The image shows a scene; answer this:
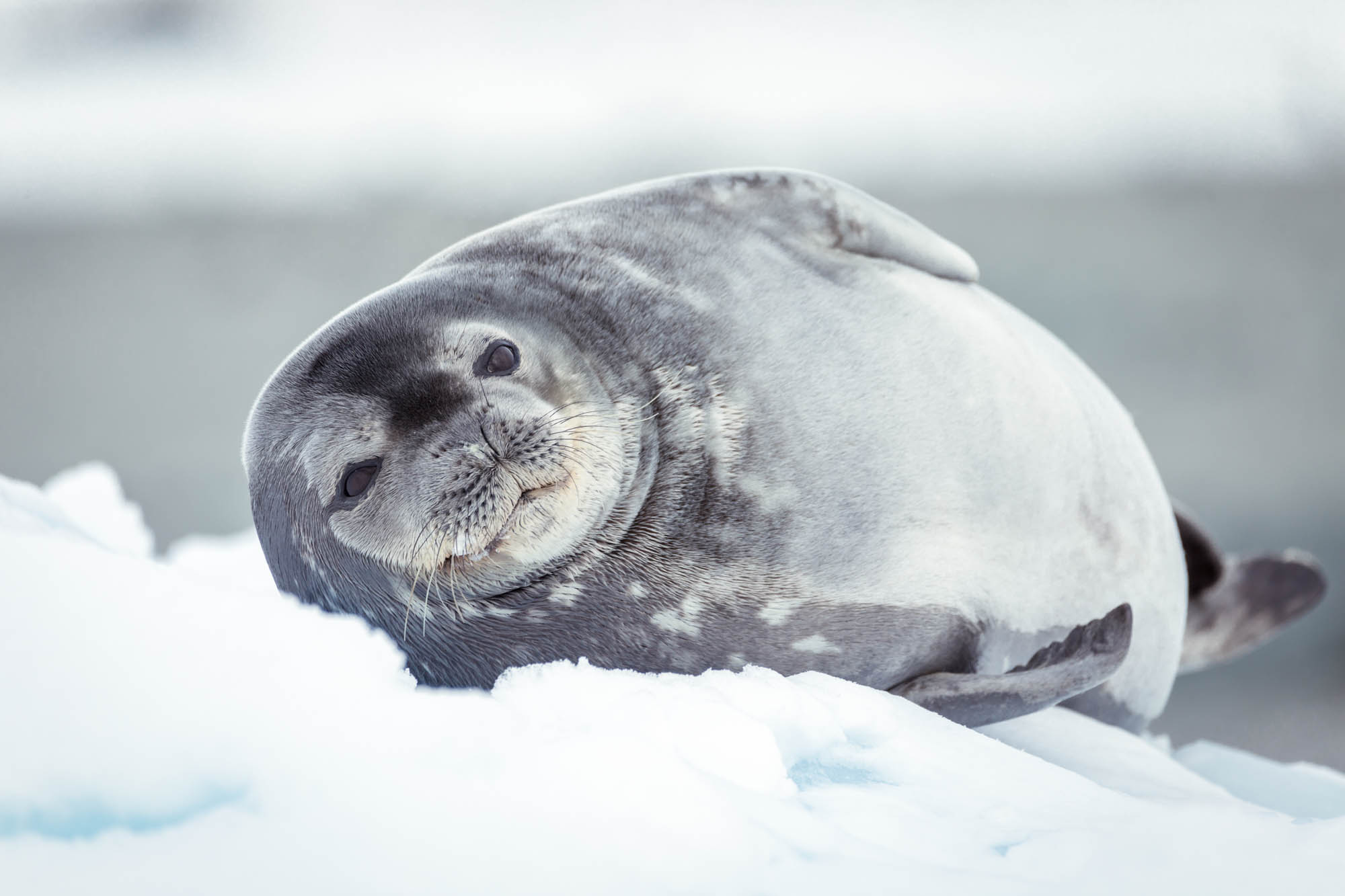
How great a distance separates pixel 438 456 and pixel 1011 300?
4.22 m

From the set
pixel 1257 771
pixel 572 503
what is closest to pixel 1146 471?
pixel 1257 771

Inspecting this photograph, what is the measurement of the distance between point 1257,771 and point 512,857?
148 centimetres

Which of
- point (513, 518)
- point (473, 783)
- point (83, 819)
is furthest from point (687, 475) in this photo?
point (83, 819)

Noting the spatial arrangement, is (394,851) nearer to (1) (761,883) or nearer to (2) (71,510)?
(1) (761,883)

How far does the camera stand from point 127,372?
5.34 metres

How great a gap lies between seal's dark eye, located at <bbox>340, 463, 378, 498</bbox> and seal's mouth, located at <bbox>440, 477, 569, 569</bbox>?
0.13 meters

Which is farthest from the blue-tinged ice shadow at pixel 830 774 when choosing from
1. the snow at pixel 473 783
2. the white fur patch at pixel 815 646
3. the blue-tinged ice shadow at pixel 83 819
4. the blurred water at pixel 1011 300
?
the blurred water at pixel 1011 300

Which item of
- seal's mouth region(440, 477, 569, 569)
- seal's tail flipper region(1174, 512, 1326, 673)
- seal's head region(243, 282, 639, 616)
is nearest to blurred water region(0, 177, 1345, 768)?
seal's tail flipper region(1174, 512, 1326, 673)

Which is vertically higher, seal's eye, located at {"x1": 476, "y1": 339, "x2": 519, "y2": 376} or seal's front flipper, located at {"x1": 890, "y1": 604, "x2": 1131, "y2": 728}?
seal's eye, located at {"x1": 476, "y1": 339, "x2": 519, "y2": 376}

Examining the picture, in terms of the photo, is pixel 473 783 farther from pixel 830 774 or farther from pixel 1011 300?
pixel 1011 300

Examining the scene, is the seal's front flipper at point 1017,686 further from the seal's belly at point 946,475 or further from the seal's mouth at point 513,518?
the seal's mouth at point 513,518

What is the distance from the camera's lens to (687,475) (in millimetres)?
1489

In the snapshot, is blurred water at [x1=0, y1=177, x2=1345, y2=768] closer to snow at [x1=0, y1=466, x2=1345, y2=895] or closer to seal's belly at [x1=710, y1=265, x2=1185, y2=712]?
seal's belly at [x1=710, y1=265, x2=1185, y2=712]

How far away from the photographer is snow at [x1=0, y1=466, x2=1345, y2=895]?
88 centimetres
